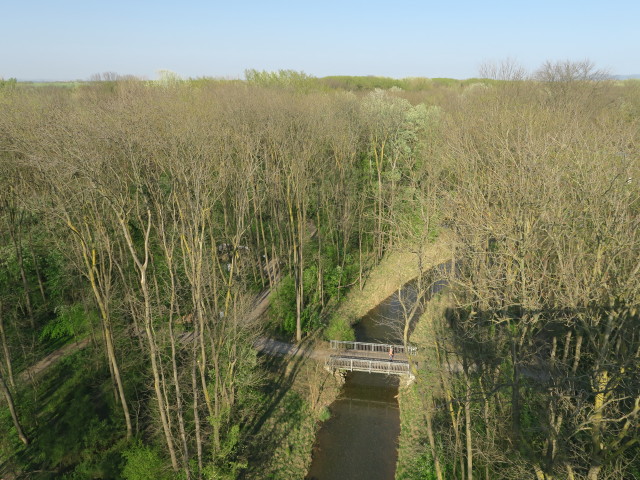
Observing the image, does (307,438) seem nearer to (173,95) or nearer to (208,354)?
(208,354)

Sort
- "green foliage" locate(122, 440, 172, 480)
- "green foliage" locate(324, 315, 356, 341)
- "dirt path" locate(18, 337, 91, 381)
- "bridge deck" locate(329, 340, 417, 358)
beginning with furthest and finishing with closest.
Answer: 1. "green foliage" locate(324, 315, 356, 341)
2. "bridge deck" locate(329, 340, 417, 358)
3. "dirt path" locate(18, 337, 91, 381)
4. "green foliage" locate(122, 440, 172, 480)

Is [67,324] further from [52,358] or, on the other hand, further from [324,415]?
[324,415]

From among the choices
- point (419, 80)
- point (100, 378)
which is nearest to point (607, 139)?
point (100, 378)

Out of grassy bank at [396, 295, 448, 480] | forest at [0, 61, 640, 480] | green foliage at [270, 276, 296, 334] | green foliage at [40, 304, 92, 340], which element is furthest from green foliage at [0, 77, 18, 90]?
grassy bank at [396, 295, 448, 480]

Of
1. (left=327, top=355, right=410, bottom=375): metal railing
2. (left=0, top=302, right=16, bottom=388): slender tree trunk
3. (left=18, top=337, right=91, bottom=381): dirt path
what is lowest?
(left=327, top=355, right=410, bottom=375): metal railing

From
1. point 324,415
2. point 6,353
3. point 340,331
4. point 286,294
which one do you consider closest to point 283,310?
point 286,294

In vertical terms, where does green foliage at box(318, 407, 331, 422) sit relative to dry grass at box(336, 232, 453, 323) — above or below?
below

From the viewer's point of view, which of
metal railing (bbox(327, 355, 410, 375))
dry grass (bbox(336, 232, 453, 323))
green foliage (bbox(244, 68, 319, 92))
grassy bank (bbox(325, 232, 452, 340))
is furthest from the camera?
green foliage (bbox(244, 68, 319, 92))

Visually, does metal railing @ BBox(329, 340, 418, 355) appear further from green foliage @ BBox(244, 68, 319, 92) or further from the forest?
green foliage @ BBox(244, 68, 319, 92)
